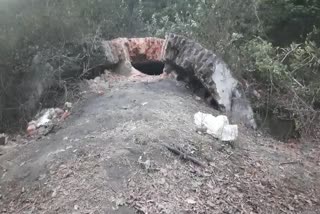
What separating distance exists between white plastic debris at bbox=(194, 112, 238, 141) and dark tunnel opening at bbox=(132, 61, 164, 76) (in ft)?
9.51

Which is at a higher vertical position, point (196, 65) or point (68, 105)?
point (196, 65)

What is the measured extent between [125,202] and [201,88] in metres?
3.11

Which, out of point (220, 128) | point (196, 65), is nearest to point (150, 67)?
point (196, 65)

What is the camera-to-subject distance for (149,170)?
353 centimetres

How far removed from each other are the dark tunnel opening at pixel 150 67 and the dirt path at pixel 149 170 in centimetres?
233

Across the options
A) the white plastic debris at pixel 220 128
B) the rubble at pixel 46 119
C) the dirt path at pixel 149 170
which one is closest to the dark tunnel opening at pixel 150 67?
the rubble at pixel 46 119

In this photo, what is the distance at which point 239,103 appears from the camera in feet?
17.8

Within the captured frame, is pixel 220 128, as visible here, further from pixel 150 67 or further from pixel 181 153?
pixel 150 67

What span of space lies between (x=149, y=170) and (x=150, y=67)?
426cm

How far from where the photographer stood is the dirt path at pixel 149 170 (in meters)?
3.26

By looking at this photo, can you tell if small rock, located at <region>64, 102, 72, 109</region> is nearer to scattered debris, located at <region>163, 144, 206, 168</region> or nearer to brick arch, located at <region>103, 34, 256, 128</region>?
brick arch, located at <region>103, 34, 256, 128</region>

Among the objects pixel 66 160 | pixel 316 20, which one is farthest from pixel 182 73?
pixel 66 160

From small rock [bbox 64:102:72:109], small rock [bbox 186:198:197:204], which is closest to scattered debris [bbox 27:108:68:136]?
small rock [bbox 64:102:72:109]

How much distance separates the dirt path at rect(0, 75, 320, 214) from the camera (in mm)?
3258
